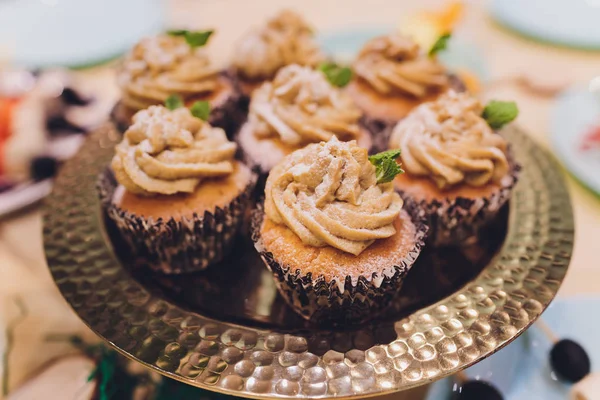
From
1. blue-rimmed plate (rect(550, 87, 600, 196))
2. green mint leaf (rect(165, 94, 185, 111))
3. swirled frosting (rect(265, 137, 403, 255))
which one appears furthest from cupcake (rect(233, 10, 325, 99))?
blue-rimmed plate (rect(550, 87, 600, 196))

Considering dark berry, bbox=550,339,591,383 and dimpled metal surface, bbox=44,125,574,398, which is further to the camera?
dark berry, bbox=550,339,591,383

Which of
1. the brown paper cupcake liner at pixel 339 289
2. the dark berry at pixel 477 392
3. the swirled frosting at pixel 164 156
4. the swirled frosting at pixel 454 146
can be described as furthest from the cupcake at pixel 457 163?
the swirled frosting at pixel 164 156

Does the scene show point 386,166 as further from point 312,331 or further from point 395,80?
point 395,80

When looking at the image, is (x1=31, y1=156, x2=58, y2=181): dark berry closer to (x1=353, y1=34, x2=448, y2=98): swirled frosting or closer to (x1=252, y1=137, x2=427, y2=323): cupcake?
(x1=252, y1=137, x2=427, y2=323): cupcake

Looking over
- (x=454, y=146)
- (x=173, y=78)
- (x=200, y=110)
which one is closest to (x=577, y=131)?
(x=454, y=146)

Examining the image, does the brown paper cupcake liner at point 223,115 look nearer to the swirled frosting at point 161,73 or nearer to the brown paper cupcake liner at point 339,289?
the swirled frosting at point 161,73

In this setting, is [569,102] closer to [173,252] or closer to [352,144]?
[352,144]

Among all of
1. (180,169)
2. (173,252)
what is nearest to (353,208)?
(180,169)
